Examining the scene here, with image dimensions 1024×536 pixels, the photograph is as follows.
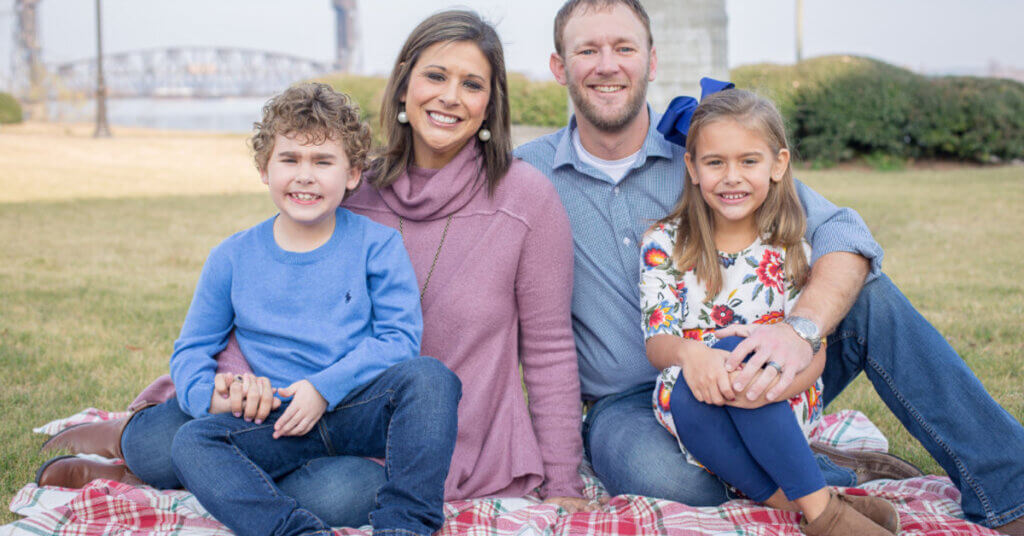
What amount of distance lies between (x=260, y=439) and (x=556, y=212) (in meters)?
1.25

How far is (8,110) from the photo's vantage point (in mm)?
27328

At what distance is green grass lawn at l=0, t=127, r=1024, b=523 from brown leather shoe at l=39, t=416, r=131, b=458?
0.11 m

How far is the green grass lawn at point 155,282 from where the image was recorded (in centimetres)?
426

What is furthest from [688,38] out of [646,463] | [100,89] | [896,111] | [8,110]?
[8,110]

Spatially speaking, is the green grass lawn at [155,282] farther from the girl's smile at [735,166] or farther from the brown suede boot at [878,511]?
the girl's smile at [735,166]


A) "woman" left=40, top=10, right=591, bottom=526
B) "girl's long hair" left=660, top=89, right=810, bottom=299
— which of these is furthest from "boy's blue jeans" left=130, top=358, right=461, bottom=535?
"girl's long hair" left=660, top=89, right=810, bottom=299

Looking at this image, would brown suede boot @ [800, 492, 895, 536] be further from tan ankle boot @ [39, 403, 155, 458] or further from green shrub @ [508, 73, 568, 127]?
green shrub @ [508, 73, 568, 127]

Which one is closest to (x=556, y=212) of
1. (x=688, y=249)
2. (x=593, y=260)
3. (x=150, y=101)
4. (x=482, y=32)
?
(x=593, y=260)

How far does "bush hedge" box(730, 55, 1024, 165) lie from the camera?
16.1m

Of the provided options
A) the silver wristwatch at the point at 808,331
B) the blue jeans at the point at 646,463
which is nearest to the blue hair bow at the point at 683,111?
the silver wristwatch at the point at 808,331

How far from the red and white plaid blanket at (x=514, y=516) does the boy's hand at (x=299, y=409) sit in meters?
0.34

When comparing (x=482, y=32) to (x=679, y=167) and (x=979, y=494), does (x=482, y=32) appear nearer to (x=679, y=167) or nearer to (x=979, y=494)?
(x=679, y=167)

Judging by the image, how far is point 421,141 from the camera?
121 inches

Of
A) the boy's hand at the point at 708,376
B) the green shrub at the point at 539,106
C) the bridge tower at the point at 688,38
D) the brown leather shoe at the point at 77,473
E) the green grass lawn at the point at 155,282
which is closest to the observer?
the boy's hand at the point at 708,376
